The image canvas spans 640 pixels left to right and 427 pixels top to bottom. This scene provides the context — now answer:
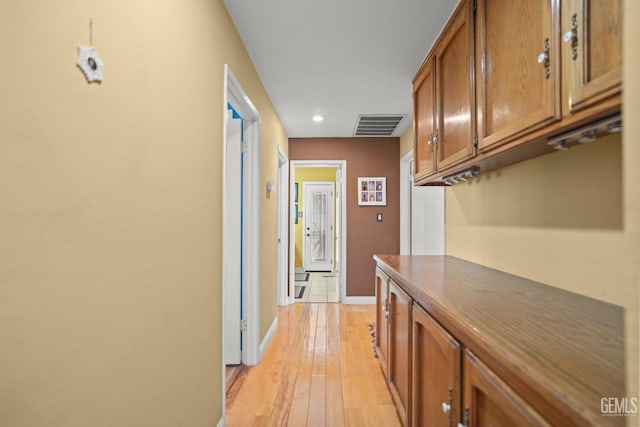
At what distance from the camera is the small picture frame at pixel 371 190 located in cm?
455

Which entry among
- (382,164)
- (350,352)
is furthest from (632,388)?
(382,164)

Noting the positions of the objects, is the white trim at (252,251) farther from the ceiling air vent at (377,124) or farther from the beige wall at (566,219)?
the beige wall at (566,219)

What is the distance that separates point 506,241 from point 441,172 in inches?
20.3

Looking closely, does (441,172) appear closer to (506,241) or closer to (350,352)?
(506,241)

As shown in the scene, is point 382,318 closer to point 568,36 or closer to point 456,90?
point 456,90

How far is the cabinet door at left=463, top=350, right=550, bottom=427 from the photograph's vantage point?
63 centimetres

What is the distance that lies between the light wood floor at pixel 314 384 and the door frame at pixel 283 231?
2.84 ft

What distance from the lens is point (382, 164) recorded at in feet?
15.0

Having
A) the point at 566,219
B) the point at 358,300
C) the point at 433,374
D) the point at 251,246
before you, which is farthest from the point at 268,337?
the point at 566,219

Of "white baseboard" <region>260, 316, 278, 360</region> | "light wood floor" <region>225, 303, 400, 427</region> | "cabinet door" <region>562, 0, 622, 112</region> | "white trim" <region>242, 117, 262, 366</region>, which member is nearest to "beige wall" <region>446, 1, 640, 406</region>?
"cabinet door" <region>562, 0, 622, 112</region>

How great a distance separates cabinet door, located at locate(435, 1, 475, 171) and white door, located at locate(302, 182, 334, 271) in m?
5.54

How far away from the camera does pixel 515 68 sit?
3.68 ft

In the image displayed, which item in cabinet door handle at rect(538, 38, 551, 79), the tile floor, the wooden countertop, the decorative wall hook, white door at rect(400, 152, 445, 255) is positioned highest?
cabinet door handle at rect(538, 38, 551, 79)

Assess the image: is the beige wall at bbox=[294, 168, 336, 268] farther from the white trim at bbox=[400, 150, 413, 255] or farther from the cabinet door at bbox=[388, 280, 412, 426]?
the cabinet door at bbox=[388, 280, 412, 426]
